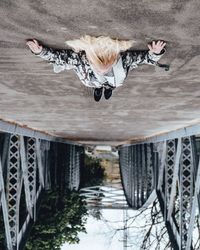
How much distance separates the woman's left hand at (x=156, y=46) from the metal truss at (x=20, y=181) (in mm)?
4634

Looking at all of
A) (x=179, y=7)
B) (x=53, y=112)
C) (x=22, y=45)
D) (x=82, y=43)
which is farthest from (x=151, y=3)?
(x=53, y=112)

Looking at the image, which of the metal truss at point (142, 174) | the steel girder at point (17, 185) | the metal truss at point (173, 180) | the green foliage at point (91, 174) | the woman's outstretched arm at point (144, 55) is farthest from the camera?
the green foliage at point (91, 174)

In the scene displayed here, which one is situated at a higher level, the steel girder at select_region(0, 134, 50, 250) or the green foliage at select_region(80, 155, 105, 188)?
the green foliage at select_region(80, 155, 105, 188)

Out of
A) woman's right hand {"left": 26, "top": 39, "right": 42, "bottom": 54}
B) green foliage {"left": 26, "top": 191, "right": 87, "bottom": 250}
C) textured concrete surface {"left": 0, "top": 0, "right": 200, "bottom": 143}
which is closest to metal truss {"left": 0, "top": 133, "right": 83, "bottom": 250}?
green foliage {"left": 26, "top": 191, "right": 87, "bottom": 250}

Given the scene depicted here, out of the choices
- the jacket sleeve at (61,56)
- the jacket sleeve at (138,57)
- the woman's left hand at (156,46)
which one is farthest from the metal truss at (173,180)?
the jacket sleeve at (61,56)

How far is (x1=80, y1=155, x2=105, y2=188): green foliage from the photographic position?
82.5 ft

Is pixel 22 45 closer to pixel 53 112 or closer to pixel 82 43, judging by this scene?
pixel 82 43

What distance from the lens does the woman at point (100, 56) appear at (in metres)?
3.50

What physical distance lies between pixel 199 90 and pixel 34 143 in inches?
280

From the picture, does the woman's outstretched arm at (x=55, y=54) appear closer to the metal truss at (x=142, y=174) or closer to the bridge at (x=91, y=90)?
the bridge at (x=91, y=90)

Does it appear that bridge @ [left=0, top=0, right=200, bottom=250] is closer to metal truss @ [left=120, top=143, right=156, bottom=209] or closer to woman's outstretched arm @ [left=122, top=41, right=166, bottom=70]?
woman's outstretched arm @ [left=122, top=41, right=166, bottom=70]

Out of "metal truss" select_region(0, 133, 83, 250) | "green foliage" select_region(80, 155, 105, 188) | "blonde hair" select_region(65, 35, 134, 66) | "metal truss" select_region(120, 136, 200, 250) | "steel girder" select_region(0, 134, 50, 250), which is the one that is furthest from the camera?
"green foliage" select_region(80, 155, 105, 188)

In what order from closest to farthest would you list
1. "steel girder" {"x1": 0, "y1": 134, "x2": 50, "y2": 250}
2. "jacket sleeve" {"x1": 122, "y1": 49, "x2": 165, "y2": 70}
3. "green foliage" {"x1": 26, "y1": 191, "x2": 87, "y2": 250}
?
"jacket sleeve" {"x1": 122, "y1": 49, "x2": 165, "y2": 70}, "steel girder" {"x1": 0, "y1": 134, "x2": 50, "y2": 250}, "green foliage" {"x1": 26, "y1": 191, "x2": 87, "y2": 250}

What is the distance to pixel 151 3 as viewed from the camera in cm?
284
